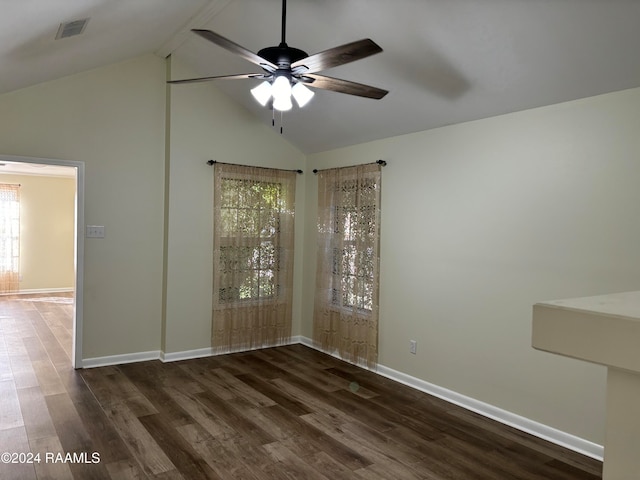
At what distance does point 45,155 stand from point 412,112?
11.1 ft

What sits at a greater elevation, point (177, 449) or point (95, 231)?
point (95, 231)

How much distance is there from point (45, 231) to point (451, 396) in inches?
342

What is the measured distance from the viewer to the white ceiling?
2.53 metres

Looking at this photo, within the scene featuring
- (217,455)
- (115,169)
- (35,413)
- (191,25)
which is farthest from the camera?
(115,169)

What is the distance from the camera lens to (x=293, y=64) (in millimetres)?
2434

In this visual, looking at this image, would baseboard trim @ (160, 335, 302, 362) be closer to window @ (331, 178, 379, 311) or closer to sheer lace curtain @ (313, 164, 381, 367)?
sheer lace curtain @ (313, 164, 381, 367)

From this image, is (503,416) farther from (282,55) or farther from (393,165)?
(282,55)

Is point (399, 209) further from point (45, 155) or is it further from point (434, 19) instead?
point (45, 155)

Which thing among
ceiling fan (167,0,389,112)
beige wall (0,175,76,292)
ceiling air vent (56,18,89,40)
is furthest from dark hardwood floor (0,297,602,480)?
beige wall (0,175,76,292)

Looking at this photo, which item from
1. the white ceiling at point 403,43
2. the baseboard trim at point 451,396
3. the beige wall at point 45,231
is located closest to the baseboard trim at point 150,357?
the baseboard trim at point 451,396

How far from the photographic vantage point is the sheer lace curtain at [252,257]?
502cm

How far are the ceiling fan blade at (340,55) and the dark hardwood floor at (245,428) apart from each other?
7.62 ft

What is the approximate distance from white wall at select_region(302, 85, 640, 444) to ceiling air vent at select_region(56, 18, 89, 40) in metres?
2.71

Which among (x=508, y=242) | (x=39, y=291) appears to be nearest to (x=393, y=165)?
(x=508, y=242)
